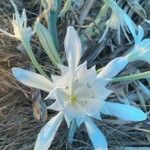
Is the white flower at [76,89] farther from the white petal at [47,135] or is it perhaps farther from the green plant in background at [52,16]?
the green plant in background at [52,16]

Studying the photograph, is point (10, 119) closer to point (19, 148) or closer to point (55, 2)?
→ point (19, 148)

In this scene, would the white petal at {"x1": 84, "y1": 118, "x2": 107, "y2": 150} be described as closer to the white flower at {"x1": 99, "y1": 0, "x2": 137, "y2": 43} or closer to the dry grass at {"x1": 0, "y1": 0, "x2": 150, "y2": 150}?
the dry grass at {"x1": 0, "y1": 0, "x2": 150, "y2": 150}

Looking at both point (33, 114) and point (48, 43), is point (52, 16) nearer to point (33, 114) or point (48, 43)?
point (48, 43)

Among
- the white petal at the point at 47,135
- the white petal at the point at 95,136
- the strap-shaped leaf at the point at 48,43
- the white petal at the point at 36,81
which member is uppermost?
the strap-shaped leaf at the point at 48,43

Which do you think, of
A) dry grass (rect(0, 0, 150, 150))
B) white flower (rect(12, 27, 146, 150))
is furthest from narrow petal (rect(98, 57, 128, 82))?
dry grass (rect(0, 0, 150, 150))

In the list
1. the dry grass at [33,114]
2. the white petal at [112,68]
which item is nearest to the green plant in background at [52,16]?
the dry grass at [33,114]

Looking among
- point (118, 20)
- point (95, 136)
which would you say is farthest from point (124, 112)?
point (118, 20)
